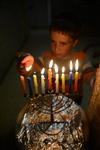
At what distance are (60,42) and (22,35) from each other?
5.35ft

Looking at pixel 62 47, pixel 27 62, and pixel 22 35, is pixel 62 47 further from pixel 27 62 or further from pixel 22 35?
pixel 22 35

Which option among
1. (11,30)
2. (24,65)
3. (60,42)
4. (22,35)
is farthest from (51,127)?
(22,35)

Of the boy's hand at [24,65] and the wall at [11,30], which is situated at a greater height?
the wall at [11,30]

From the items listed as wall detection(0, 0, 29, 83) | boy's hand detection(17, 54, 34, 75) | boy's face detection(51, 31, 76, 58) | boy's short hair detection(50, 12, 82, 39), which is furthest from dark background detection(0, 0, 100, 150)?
boy's short hair detection(50, 12, 82, 39)

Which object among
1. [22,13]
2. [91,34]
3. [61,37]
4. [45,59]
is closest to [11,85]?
[45,59]

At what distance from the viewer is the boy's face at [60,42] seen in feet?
5.39

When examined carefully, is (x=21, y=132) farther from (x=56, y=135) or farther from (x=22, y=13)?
(x=22, y=13)

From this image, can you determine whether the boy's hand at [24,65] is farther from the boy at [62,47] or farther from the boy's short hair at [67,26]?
the boy's short hair at [67,26]

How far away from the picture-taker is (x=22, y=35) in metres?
3.24

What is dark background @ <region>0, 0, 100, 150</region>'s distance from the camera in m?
1.95

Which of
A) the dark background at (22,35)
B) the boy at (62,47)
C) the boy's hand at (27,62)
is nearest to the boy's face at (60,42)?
the boy at (62,47)

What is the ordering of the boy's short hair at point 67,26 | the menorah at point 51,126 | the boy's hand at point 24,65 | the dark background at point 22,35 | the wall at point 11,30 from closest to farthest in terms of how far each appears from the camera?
the menorah at point 51,126 < the boy's hand at point 24,65 < the boy's short hair at point 67,26 < the dark background at point 22,35 < the wall at point 11,30

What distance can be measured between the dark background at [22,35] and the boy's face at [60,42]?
1.70ft

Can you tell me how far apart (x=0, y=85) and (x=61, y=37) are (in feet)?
3.06
